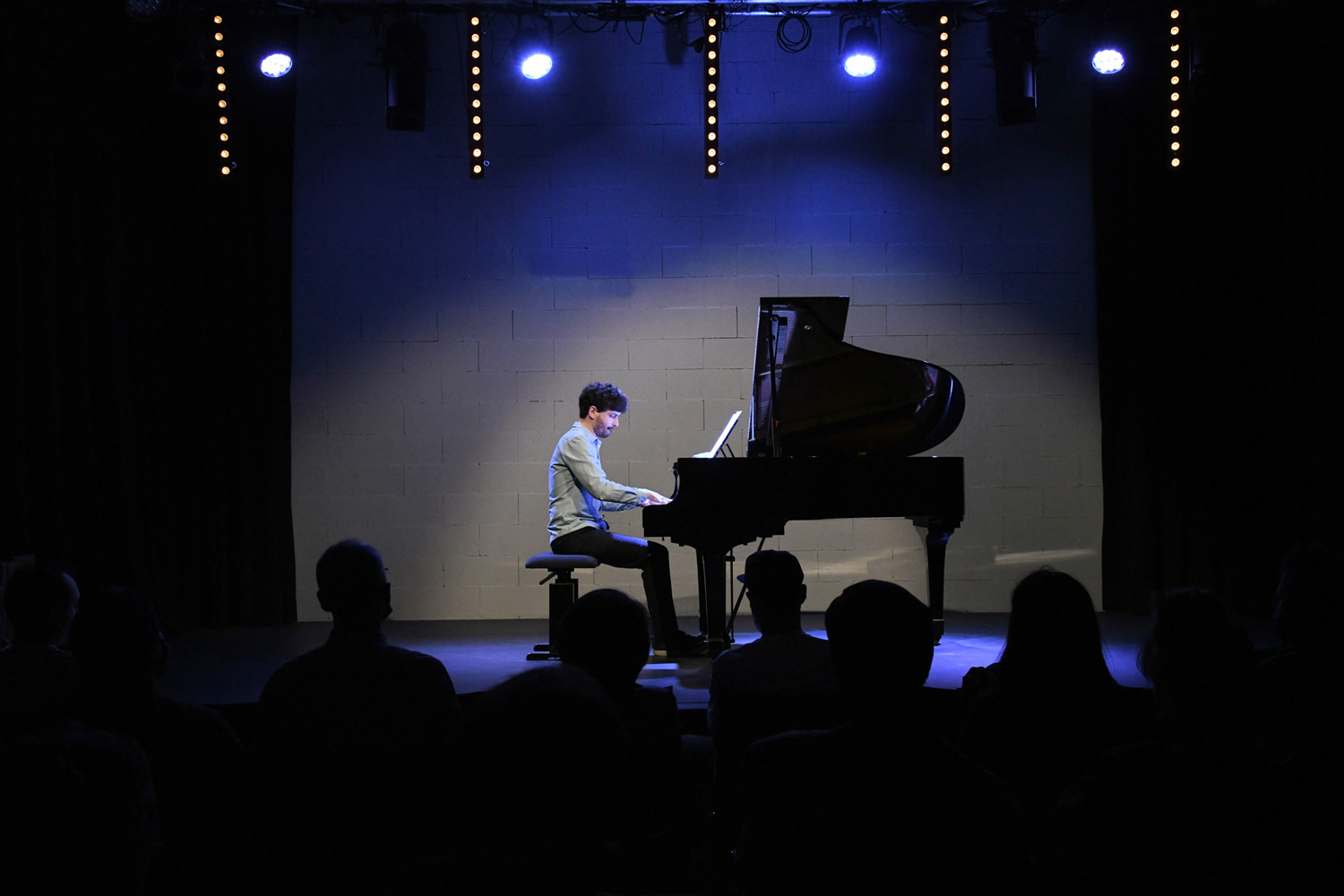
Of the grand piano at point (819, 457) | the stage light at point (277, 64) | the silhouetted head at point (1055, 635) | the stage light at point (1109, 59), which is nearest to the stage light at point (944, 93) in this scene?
the stage light at point (1109, 59)

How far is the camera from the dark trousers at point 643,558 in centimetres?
466

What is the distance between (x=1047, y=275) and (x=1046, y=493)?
4.18ft

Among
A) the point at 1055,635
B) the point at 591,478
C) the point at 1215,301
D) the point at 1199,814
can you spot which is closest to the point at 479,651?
the point at 591,478

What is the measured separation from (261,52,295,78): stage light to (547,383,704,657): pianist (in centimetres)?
241

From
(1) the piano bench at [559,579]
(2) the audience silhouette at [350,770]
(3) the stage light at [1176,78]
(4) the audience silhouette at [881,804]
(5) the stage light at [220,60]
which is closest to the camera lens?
(4) the audience silhouette at [881,804]

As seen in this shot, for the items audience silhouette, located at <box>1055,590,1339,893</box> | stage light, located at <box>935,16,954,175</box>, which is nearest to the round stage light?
stage light, located at <box>935,16,954,175</box>

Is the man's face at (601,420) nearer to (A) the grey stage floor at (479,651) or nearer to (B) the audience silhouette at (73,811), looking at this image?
(A) the grey stage floor at (479,651)

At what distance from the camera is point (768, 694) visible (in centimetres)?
213

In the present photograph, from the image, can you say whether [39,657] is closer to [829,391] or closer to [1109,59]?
[829,391]

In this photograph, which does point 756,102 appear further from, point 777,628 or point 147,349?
point 777,628

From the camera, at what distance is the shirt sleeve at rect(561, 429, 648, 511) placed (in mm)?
4695

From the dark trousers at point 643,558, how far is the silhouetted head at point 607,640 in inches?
110

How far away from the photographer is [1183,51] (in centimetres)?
523

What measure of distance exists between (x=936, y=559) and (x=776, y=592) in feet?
7.85
